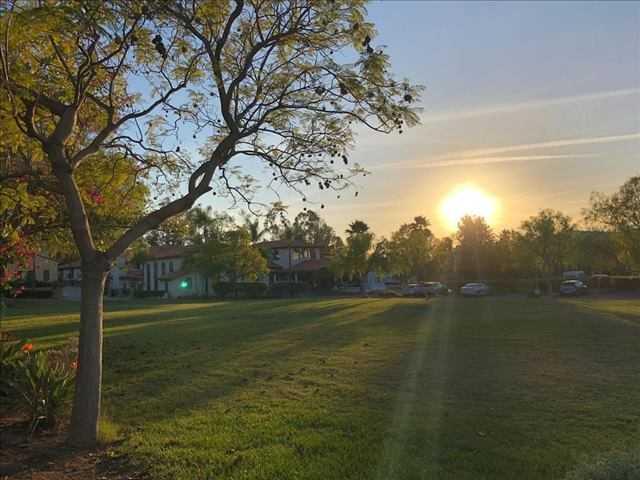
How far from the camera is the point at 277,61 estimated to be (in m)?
8.34

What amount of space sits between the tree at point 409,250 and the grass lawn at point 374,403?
144 feet

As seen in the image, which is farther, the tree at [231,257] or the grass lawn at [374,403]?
the tree at [231,257]

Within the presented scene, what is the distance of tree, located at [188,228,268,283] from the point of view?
58844mm

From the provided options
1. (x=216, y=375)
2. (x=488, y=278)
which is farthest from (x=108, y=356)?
(x=488, y=278)

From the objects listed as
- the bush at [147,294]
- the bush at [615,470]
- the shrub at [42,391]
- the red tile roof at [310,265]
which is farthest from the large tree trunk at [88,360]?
the red tile roof at [310,265]

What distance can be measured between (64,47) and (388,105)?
450cm

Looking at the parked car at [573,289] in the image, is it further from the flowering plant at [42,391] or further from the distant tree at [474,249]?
A: the flowering plant at [42,391]

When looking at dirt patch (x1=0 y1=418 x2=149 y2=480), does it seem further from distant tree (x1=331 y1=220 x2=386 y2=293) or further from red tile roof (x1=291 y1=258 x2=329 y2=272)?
red tile roof (x1=291 y1=258 x2=329 y2=272)

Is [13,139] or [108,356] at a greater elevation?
[13,139]

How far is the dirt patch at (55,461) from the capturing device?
19.6ft

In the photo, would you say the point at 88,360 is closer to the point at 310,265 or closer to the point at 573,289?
the point at 573,289

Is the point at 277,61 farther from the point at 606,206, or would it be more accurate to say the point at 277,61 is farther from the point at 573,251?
the point at 573,251

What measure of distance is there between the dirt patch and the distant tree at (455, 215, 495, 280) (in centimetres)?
6827

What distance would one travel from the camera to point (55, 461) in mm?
6434
